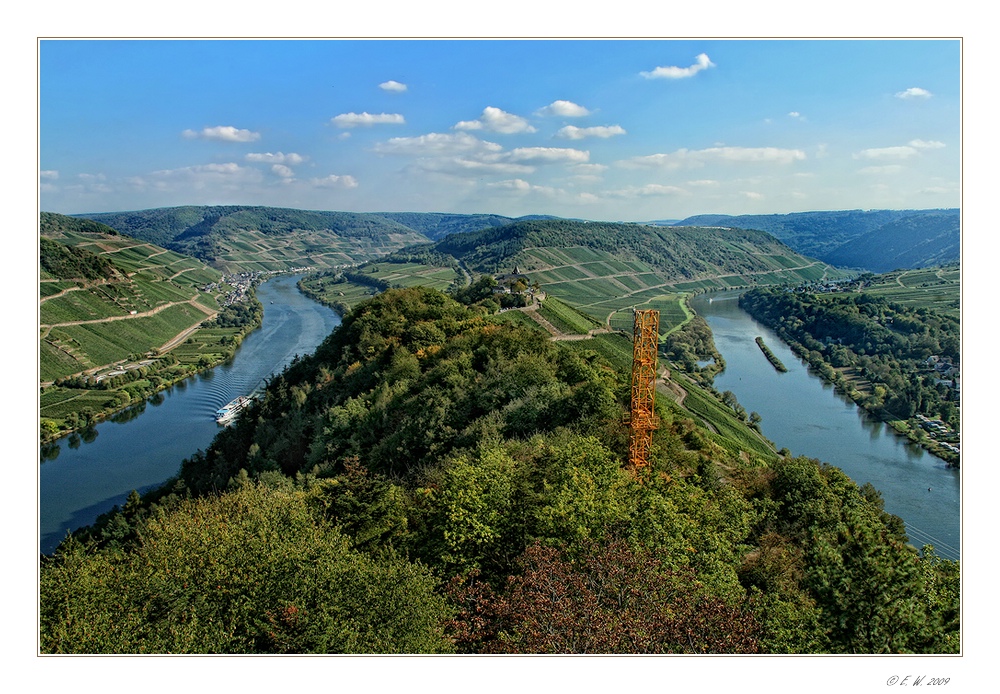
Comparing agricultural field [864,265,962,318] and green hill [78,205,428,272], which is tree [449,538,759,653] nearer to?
agricultural field [864,265,962,318]

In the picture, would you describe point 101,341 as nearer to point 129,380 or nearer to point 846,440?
point 129,380

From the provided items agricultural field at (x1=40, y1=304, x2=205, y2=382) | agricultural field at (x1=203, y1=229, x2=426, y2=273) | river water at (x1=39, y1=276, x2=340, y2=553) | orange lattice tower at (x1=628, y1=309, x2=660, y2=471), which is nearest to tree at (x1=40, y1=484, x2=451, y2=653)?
orange lattice tower at (x1=628, y1=309, x2=660, y2=471)

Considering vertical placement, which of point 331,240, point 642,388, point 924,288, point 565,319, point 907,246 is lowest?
point 642,388

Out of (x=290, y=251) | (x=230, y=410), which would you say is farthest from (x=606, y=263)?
(x=290, y=251)

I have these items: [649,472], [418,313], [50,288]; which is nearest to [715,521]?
[649,472]

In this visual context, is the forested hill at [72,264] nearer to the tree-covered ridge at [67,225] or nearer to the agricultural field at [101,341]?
the agricultural field at [101,341]

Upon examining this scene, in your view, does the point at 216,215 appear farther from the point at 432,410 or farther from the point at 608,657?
the point at 608,657
